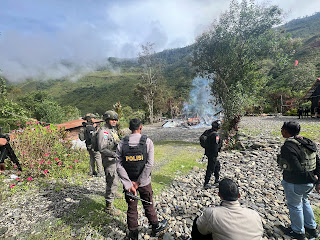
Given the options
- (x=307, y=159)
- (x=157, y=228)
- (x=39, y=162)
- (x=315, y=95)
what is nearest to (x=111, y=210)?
(x=157, y=228)

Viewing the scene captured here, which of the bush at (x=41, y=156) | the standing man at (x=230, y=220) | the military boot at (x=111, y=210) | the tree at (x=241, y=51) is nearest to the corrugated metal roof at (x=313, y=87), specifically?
the tree at (x=241, y=51)

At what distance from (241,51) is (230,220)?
13.1 m

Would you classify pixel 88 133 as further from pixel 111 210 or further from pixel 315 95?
pixel 315 95

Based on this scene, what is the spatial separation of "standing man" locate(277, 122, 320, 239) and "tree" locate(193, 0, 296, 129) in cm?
888

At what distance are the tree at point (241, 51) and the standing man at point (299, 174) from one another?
350 inches

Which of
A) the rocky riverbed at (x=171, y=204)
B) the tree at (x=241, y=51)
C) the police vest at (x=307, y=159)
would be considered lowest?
the rocky riverbed at (x=171, y=204)

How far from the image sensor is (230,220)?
1856mm

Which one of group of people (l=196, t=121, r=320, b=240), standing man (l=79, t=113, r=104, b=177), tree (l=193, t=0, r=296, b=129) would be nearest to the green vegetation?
standing man (l=79, t=113, r=104, b=177)

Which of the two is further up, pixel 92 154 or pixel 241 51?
pixel 241 51

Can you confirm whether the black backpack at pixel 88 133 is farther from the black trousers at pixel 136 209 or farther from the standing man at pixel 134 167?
the black trousers at pixel 136 209

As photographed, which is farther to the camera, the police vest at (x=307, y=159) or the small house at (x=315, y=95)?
the small house at (x=315, y=95)

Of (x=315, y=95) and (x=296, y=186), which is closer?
(x=296, y=186)

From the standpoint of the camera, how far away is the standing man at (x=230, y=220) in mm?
1821

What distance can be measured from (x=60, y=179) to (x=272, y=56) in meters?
15.2
